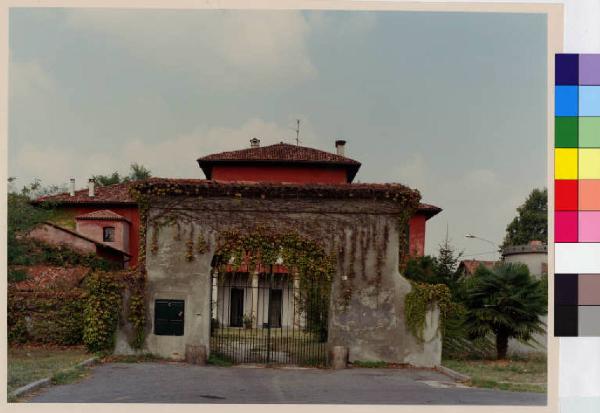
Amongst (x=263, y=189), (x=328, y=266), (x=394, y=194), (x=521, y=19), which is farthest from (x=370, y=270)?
(x=521, y=19)

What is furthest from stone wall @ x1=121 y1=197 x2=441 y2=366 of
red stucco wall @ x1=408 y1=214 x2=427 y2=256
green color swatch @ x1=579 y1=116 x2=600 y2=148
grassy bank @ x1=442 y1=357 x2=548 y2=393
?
red stucco wall @ x1=408 y1=214 x2=427 y2=256

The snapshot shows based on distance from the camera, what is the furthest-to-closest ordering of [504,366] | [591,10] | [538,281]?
[538,281], [504,366], [591,10]

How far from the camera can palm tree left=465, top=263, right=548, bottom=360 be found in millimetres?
15289

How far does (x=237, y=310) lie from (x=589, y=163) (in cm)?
2117

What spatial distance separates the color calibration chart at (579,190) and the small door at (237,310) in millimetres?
18847

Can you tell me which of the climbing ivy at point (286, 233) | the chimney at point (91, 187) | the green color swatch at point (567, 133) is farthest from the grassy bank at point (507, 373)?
the chimney at point (91, 187)

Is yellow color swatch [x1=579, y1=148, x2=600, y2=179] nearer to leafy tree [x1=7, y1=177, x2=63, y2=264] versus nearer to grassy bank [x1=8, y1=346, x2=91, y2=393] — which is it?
grassy bank [x1=8, y1=346, x2=91, y2=393]

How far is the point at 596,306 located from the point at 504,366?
4.25 metres

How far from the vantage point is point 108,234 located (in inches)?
1258

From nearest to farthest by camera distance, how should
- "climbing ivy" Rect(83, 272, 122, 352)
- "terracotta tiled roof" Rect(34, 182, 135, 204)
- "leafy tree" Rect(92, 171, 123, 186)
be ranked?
"climbing ivy" Rect(83, 272, 122, 352), "terracotta tiled roof" Rect(34, 182, 135, 204), "leafy tree" Rect(92, 171, 123, 186)

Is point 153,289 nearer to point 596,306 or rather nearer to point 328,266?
point 328,266

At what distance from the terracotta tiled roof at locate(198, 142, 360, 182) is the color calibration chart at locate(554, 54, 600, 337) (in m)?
18.4

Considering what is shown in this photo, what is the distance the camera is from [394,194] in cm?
1502

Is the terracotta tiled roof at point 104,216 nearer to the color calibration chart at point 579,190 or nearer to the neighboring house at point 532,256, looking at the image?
the neighboring house at point 532,256
